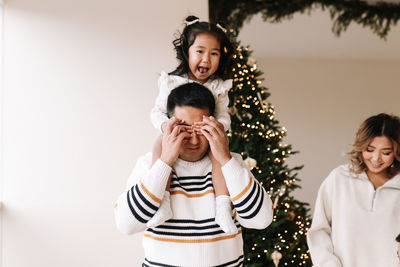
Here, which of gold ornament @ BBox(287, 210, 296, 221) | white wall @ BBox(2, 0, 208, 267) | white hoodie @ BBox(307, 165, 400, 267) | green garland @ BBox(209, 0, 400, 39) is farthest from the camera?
green garland @ BBox(209, 0, 400, 39)

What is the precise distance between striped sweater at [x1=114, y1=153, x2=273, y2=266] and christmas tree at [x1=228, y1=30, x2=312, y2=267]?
1441 mm

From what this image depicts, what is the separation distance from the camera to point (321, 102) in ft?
18.6

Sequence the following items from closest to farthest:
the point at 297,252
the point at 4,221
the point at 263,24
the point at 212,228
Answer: the point at 212,228
the point at 4,221
the point at 297,252
the point at 263,24

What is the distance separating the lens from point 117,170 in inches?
107

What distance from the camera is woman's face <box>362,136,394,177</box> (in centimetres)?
195

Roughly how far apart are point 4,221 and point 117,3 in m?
1.60

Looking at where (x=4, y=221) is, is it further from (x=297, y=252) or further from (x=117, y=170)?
(x=297, y=252)

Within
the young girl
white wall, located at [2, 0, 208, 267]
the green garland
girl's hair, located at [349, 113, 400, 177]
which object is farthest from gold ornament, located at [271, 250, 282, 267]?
the green garland

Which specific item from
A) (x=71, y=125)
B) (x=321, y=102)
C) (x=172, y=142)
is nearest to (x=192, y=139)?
(x=172, y=142)

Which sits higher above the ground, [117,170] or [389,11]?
[389,11]

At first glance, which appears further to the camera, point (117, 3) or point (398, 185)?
point (117, 3)

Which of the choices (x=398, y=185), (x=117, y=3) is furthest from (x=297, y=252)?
(x=117, y=3)

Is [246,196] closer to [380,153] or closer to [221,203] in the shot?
[221,203]

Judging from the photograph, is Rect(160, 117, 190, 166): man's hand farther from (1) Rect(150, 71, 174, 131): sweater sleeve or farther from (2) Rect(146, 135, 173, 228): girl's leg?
(1) Rect(150, 71, 174, 131): sweater sleeve
